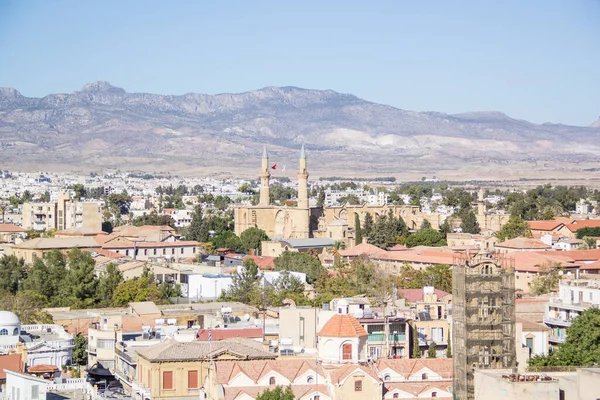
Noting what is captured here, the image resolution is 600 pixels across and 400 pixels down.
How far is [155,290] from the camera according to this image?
58.1 m

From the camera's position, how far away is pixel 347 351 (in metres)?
33.0

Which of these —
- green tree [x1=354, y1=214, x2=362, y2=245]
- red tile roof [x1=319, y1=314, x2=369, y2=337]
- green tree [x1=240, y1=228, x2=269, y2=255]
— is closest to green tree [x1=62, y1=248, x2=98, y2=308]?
red tile roof [x1=319, y1=314, x2=369, y2=337]

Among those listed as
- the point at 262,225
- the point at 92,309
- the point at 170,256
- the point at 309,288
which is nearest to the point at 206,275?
the point at 309,288

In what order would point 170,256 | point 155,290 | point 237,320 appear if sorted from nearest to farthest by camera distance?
1. point 237,320
2. point 155,290
3. point 170,256

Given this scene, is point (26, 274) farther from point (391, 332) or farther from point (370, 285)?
point (391, 332)

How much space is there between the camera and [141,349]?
120 feet

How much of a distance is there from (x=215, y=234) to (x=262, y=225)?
3.97 metres

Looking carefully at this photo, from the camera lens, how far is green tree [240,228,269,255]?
90875 mm

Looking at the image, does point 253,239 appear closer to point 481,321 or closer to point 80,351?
point 80,351

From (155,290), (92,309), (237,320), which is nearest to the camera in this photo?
(237,320)

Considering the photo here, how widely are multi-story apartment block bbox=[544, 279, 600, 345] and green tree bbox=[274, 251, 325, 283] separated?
78.2 ft

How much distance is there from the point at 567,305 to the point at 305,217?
56017 millimetres

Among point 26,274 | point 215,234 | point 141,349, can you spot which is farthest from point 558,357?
point 215,234

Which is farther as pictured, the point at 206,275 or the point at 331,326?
the point at 206,275
